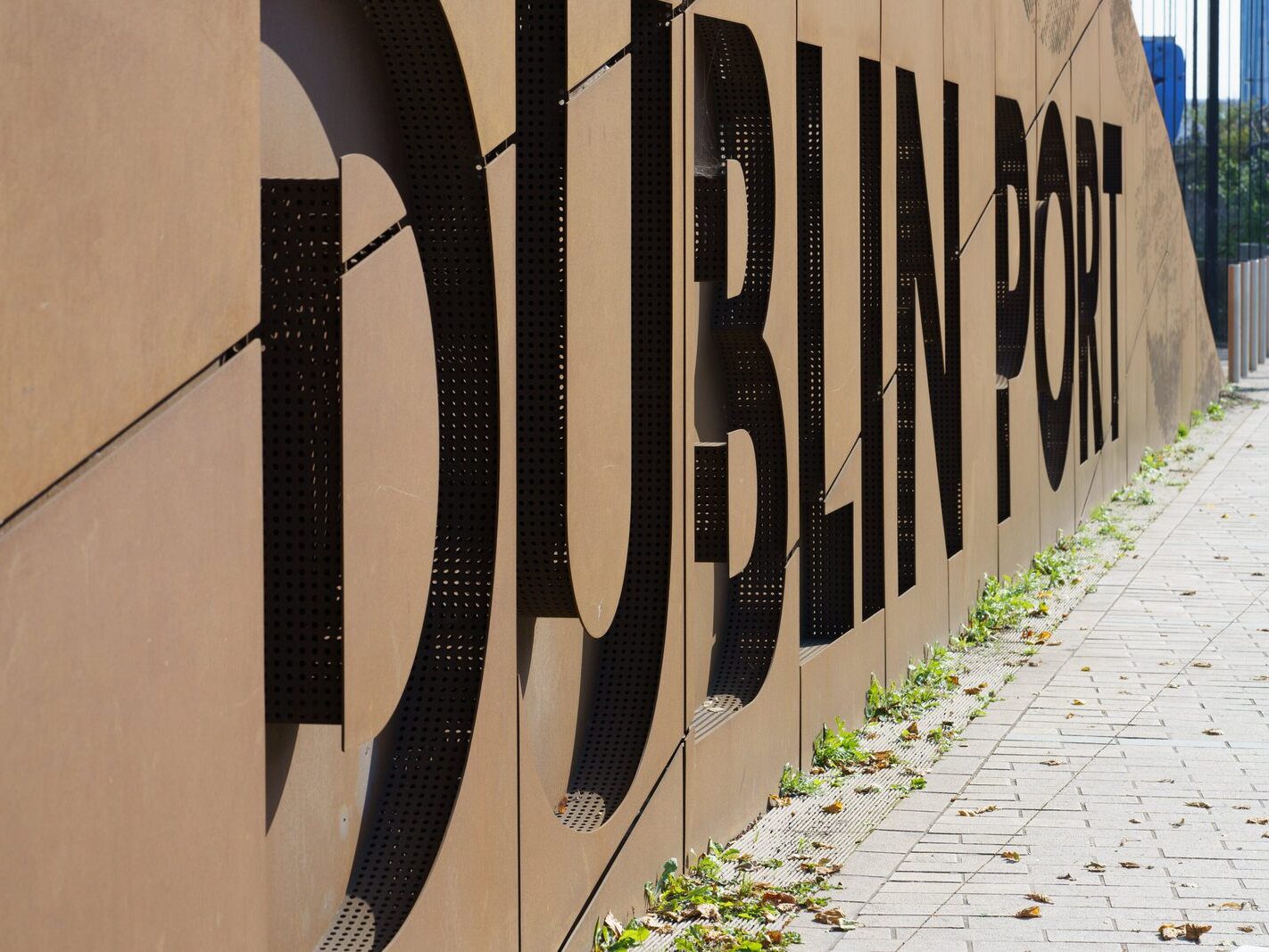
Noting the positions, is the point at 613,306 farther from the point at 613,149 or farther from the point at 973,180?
the point at 973,180

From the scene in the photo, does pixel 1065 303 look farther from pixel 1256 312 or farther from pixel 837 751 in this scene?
pixel 1256 312

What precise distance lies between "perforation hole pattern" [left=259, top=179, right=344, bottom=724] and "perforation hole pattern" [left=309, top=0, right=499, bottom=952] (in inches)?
23.8

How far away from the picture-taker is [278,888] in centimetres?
388

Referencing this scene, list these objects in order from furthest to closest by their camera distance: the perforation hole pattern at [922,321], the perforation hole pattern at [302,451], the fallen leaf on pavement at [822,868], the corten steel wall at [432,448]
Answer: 1. the perforation hole pattern at [922,321]
2. the fallen leaf on pavement at [822,868]
3. the perforation hole pattern at [302,451]
4. the corten steel wall at [432,448]

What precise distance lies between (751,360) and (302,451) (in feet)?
10.6

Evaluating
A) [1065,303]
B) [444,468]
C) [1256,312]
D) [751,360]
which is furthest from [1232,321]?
[444,468]

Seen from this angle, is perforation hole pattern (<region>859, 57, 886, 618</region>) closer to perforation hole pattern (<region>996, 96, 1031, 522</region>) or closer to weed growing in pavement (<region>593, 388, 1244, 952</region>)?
weed growing in pavement (<region>593, 388, 1244, 952</region>)

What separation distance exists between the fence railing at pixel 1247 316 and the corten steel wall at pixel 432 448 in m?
17.3

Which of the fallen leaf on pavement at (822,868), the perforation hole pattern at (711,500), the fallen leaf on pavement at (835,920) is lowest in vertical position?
the fallen leaf on pavement at (835,920)

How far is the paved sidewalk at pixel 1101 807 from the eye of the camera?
17.9 feet

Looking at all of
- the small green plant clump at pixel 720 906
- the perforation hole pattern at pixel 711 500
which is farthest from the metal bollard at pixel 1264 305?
the small green plant clump at pixel 720 906

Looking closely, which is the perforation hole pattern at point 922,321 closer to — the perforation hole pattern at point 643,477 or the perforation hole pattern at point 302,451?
the perforation hole pattern at point 643,477

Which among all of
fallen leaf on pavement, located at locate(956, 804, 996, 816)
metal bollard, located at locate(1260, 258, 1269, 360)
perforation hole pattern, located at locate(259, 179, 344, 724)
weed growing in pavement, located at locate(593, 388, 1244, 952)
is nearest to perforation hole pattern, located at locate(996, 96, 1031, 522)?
weed growing in pavement, located at locate(593, 388, 1244, 952)

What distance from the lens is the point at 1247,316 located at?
1029 inches
